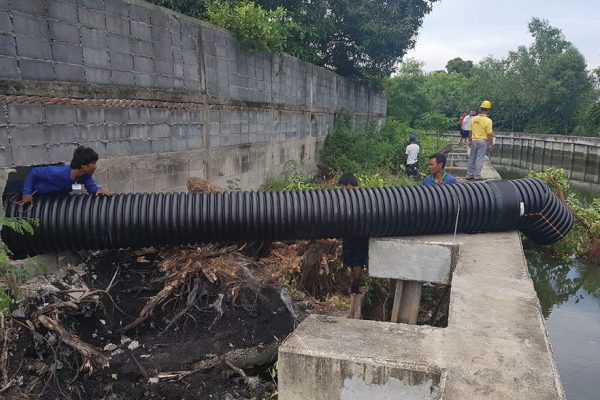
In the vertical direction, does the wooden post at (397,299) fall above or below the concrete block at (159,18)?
below

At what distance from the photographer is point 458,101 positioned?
129ft

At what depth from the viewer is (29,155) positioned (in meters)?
3.64

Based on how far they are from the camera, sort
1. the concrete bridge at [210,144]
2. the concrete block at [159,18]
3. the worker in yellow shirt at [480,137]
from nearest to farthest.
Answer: the concrete bridge at [210,144]
the concrete block at [159,18]
the worker in yellow shirt at [480,137]

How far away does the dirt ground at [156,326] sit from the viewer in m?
3.15

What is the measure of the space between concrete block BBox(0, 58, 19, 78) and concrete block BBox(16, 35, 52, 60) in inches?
4.8

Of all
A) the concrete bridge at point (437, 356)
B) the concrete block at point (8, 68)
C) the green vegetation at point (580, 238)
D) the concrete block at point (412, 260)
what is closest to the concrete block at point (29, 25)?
the concrete block at point (8, 68)

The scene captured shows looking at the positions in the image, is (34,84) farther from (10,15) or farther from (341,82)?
(341,82)

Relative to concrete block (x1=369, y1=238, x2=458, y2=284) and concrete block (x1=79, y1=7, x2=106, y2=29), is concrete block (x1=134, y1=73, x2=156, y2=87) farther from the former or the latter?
concrete block (x1=369, y1=238, x2=458, y2=284)

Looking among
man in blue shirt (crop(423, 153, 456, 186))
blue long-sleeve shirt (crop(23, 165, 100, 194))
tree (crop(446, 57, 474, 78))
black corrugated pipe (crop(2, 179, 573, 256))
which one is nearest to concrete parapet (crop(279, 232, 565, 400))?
black corrugated pipe (crop(2, 179, 573, 256))

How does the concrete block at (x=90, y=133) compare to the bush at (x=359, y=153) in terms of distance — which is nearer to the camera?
the concrete block at (x=90, y=133)

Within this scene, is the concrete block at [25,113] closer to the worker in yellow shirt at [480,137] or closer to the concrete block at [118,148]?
the concrete block at [118,148]

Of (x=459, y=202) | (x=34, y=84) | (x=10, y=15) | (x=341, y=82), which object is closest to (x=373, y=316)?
(x=459, y=202)

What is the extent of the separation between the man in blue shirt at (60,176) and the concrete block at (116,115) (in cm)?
71

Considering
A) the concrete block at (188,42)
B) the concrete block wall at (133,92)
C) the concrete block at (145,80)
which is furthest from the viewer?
the concrete block at (188,42)
